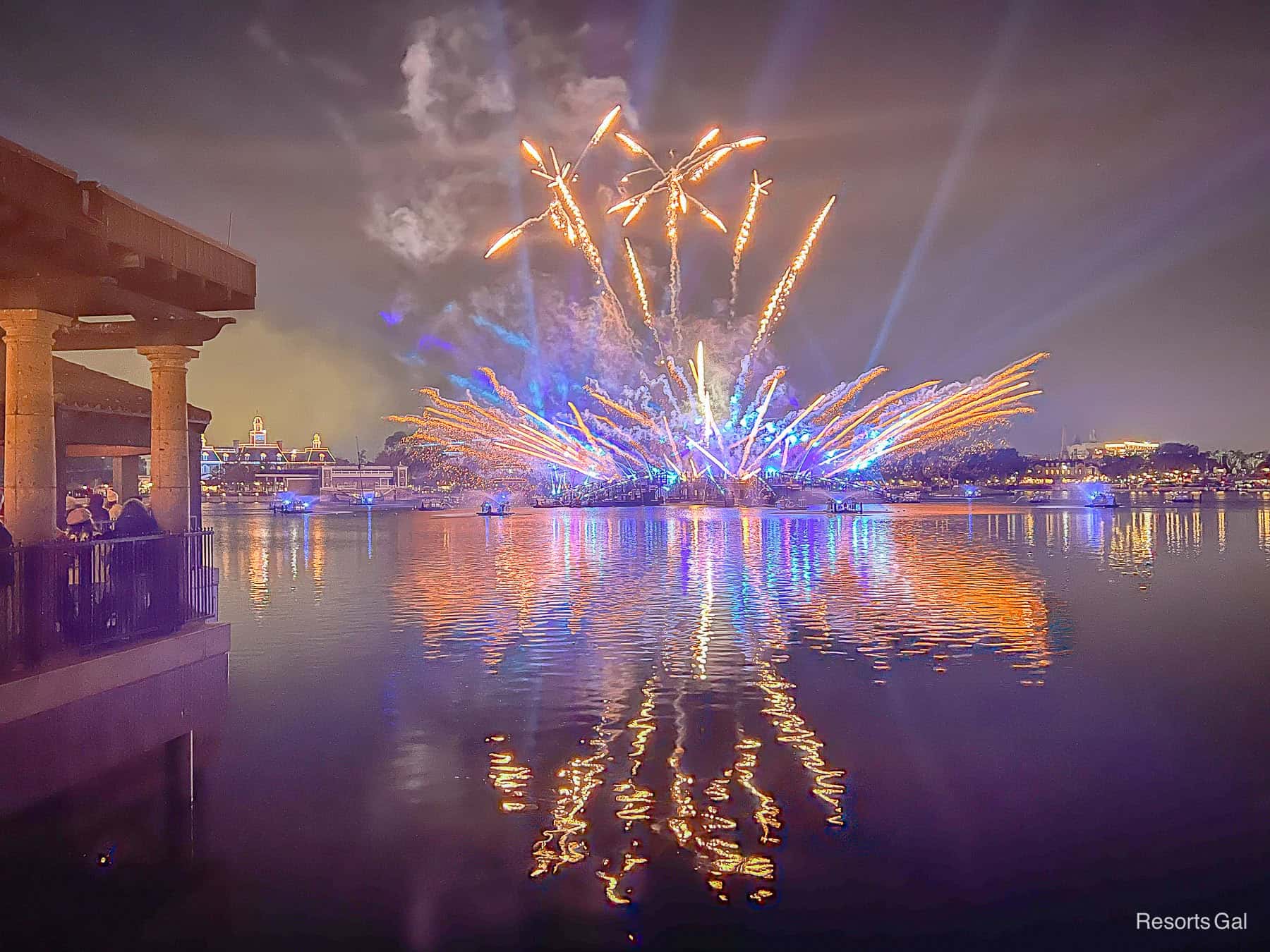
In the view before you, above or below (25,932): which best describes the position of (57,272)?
above

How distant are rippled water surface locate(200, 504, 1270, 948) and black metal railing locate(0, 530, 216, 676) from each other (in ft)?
4.70

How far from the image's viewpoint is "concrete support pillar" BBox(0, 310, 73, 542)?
11672mm

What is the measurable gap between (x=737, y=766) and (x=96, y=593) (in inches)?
274

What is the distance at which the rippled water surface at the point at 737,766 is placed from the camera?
6.82 metres

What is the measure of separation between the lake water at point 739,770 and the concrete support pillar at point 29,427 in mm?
3029

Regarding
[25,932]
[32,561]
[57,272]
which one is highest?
[57,272]

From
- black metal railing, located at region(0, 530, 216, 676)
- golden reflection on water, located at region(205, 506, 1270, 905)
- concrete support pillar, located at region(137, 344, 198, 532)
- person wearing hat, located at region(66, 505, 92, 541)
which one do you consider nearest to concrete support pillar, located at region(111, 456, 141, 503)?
golden reflection on water, located at region(205, 506, 1270, 905)

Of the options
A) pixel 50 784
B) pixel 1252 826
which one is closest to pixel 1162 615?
pixel 1252 826

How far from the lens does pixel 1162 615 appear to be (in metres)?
19.6

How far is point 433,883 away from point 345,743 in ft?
12.6

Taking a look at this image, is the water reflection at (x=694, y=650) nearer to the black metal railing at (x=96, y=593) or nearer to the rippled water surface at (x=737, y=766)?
the rippled water surface at (x=737, y=766)

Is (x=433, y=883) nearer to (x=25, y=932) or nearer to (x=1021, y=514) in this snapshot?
(x=25, y=932)

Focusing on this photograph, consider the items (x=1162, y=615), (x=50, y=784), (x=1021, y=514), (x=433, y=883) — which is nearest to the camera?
(x=433, y=883)

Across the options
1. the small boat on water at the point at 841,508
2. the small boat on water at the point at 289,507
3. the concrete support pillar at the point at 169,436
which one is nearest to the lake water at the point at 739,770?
the concrete support pillar at the point at 169,436
